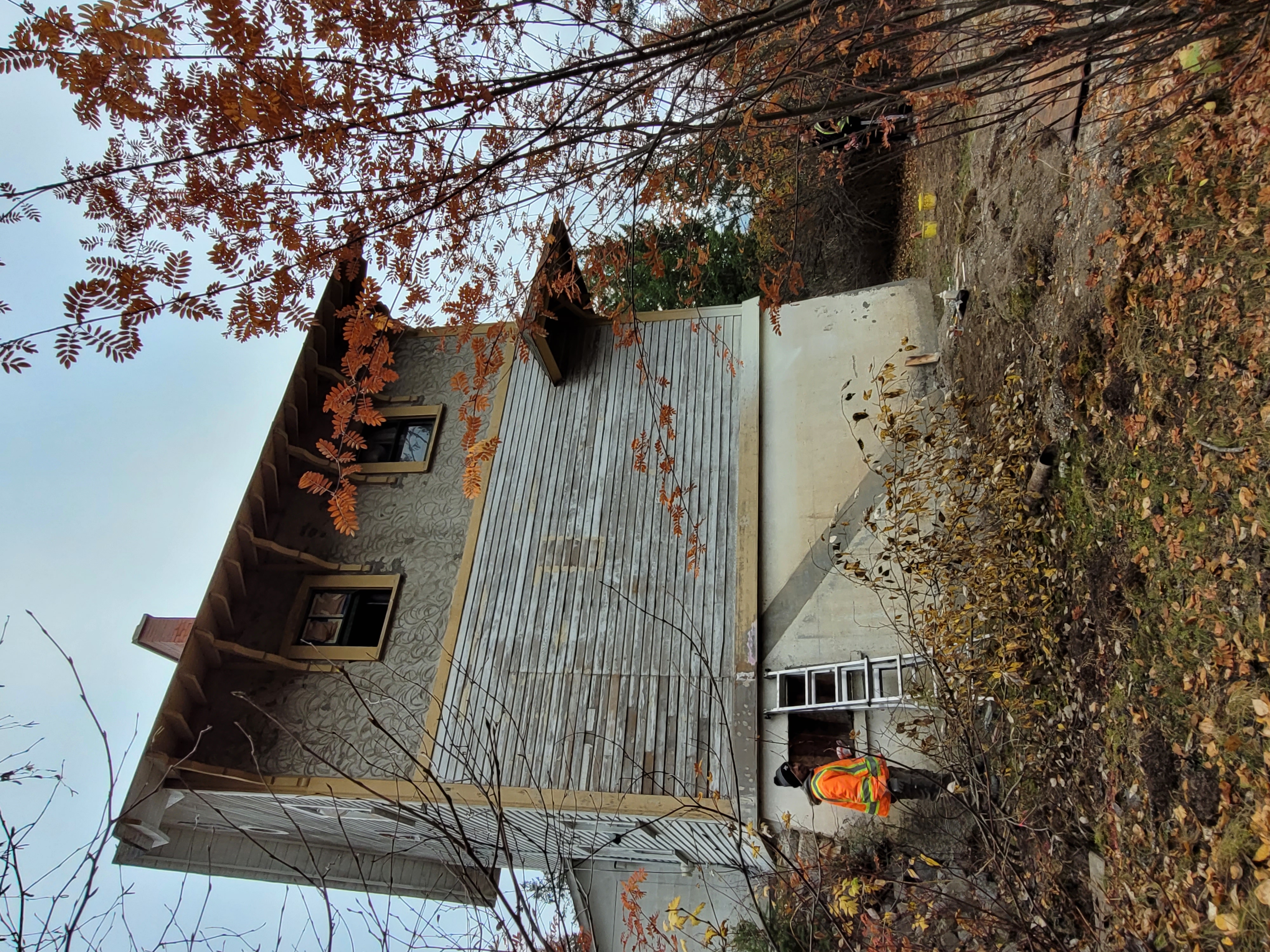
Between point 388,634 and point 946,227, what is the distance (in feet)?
30.7

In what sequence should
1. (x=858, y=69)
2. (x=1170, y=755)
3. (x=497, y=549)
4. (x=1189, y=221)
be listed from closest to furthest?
1. (x=1170, y=755)
2. (x=1189, y=221)
3. (x=858, y=69)
4. (x=497, y=549)

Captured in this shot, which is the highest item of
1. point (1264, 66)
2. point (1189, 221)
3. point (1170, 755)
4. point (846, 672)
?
point (1264, 66)

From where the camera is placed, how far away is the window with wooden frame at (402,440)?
10.1 metres

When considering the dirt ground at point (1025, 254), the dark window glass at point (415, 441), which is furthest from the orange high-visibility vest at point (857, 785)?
the dark window glass at point (415, 441)

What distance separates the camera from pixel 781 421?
9.48 m

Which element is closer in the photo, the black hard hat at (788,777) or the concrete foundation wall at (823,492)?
the black hard hat at (788,777)

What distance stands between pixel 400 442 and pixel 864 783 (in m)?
7.83

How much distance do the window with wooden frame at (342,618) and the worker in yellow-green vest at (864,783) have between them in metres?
5.36

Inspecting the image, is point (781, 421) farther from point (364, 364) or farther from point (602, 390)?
point (364, 364)

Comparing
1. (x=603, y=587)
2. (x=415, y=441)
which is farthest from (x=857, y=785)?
(x=415, y=441)

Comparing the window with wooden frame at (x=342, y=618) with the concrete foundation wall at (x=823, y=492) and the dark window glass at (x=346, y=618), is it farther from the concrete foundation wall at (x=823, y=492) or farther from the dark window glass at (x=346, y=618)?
the concrete foundation wall at (x=823, y=492)

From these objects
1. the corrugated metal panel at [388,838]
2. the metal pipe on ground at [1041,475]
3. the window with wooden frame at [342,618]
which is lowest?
the corrugated metal panel at [388,838]

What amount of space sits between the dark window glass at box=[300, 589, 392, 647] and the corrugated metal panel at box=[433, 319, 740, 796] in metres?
1.25

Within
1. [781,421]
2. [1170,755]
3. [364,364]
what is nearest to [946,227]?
[781,421]
